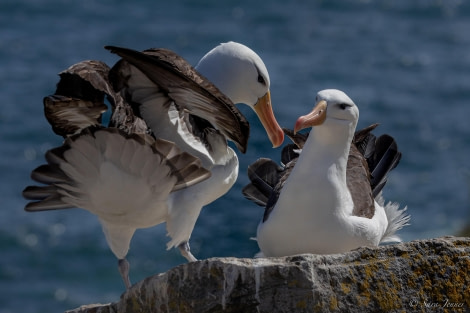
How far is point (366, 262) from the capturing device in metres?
5.11

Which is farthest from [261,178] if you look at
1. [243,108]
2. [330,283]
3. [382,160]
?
[243,108]

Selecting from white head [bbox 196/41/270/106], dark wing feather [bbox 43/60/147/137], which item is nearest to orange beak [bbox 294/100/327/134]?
white head [bbox 196/41/270/106]

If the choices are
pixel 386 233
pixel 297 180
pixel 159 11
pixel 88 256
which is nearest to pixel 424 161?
pixel 88 256

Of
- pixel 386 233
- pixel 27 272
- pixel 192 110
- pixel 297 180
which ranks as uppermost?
pixel 192 110

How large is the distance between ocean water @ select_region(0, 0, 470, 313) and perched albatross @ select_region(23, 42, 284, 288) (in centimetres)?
773

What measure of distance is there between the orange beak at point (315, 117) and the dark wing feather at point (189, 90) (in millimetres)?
516

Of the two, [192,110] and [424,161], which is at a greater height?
[192,110]

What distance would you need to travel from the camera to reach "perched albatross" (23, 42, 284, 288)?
5.64 m

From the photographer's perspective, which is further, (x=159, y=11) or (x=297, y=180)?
(x=159, y=11)

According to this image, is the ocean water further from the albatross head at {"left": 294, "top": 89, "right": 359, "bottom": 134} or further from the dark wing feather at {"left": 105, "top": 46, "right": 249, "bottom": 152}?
the dark wing feather at {"left": 105, "top": 46, "right": 249, "bottom": 152}

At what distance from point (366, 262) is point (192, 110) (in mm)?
1485

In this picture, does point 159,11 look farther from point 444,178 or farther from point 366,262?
point 366,262

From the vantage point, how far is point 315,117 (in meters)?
6.40

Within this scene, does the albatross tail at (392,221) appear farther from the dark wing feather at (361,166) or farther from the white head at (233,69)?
the white head at (233,69)
